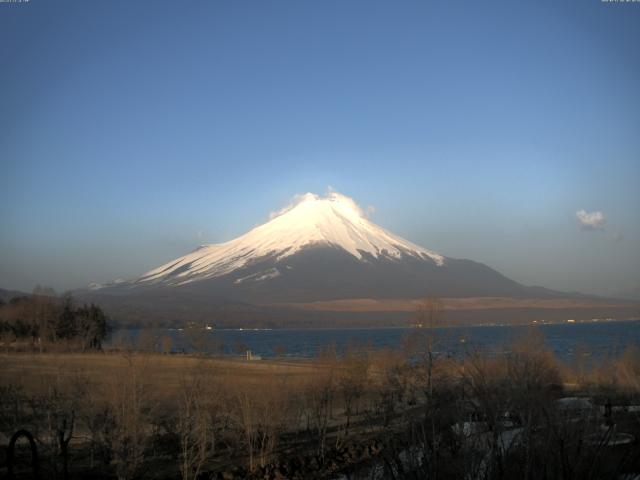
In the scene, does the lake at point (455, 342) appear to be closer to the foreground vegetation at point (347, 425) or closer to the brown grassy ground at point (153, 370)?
the foreground vegetation at point (347, 425)

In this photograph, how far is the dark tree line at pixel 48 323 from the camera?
60.8 metres

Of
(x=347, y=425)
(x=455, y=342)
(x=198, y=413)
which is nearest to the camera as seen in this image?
(x=198, y=413)

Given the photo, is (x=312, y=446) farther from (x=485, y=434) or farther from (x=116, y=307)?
(x=116, y=307)

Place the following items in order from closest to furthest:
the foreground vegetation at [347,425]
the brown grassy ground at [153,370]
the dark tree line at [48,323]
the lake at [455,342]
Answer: the foreground vegetation at [347,425] → the brown grassy ground at [153,370] → the lake at [455,342] → the dark tree line at [48,323]

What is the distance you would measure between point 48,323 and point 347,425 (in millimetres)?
51222

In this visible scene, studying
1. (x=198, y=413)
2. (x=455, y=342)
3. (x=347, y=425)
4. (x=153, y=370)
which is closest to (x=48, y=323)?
(x=153, y=370)

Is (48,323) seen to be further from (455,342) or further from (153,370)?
(455,342)

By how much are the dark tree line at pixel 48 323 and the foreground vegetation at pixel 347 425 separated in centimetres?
2989

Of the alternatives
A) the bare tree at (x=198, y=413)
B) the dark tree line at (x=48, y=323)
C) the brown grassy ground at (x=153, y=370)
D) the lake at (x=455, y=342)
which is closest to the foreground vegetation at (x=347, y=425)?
the bare tree at (x=198, y=413)

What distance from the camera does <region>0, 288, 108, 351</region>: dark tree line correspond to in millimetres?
60781

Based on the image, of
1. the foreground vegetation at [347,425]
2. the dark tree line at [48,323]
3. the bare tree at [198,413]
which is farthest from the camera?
the dark tree line at [48,323]

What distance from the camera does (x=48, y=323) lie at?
62906mm

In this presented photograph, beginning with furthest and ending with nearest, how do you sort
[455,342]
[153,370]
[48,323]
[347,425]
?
[48,323] → [455,342] → [153,370] → [347,425]

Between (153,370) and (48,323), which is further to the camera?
(48,323)
